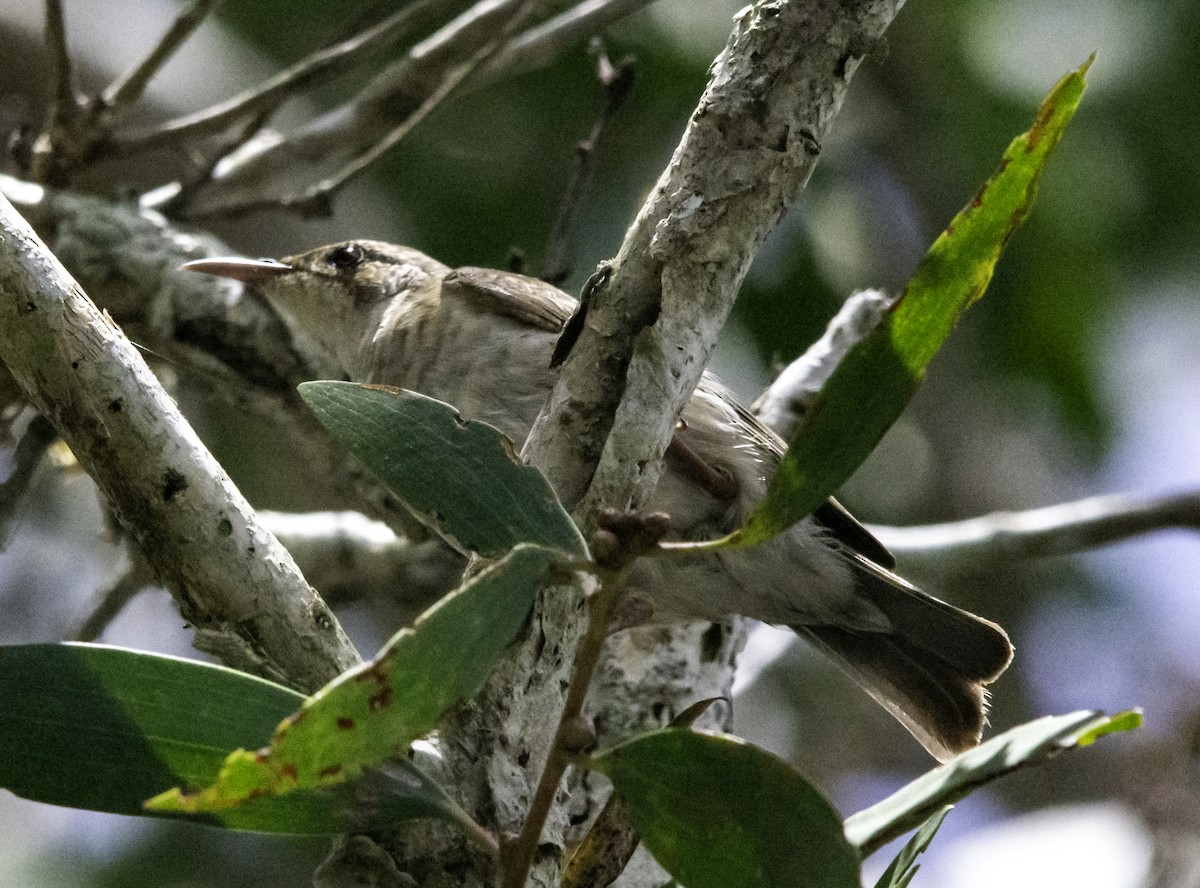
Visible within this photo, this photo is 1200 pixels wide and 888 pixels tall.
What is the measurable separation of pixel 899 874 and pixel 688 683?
5.16 feet

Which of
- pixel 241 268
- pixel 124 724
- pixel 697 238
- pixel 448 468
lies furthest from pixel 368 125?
pixel 124 724

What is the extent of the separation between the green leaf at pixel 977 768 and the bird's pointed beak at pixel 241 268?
9.85 ft

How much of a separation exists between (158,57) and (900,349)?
302 cm

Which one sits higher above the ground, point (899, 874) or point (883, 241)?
point (883, 241)

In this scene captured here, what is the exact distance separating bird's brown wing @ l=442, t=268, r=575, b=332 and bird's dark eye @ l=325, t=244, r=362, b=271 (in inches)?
35.1

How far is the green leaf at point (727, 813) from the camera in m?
1.54

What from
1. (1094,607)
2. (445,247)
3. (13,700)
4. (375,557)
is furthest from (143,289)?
(1094,607)

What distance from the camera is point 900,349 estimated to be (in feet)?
5.14

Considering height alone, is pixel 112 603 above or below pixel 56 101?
below

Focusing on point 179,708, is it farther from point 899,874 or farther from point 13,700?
point 899,874

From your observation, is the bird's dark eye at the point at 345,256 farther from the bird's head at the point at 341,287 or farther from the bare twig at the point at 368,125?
the bare twig at the point at 368,125

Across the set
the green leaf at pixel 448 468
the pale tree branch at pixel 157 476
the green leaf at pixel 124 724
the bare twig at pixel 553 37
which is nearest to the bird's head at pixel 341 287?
the bare twig at pixel 553 37

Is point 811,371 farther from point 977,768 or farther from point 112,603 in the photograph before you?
point 977,768

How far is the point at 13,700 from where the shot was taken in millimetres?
1620
